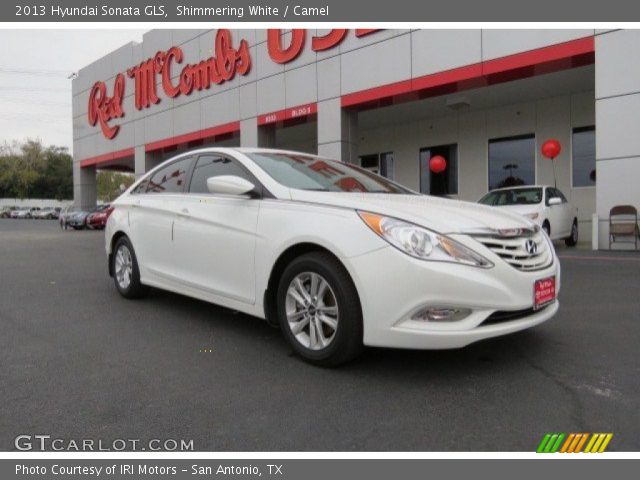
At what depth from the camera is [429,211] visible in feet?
10.4

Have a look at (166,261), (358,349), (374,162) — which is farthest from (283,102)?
(358,349)

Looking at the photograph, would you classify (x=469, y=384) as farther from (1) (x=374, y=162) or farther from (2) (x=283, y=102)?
(1) (x=374, y=162)

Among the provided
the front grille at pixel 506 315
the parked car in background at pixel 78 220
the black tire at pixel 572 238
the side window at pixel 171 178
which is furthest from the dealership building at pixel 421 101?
the side window at pixel 171 178

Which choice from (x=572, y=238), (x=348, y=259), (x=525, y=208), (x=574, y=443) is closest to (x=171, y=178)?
(x=348, y=259)

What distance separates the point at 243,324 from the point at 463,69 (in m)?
9.98

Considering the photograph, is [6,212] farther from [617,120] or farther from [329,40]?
[617,120]

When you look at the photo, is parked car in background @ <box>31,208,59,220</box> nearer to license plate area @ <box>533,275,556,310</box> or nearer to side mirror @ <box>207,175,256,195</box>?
side mirror @ <box>207,175,256,195</box>

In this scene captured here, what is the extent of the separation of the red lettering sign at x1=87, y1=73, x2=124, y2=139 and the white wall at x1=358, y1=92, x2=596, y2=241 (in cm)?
1240

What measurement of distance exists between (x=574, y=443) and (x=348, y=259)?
1470mm

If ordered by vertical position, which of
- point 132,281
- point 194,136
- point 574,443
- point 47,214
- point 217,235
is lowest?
point 574,443

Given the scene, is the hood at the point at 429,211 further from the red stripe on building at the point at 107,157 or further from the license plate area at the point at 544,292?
the red stripe on building at the point at 107,157

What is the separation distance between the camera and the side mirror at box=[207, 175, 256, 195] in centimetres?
365

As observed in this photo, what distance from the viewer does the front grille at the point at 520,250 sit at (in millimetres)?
3018
